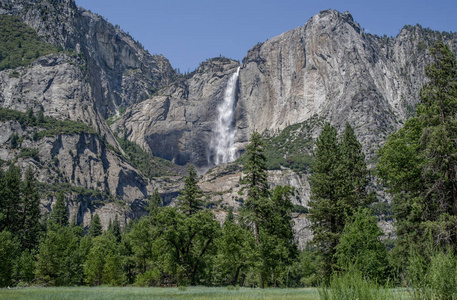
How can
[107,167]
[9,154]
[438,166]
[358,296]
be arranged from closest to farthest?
[358,296] → [438,166] → [9,154] → [107,167]

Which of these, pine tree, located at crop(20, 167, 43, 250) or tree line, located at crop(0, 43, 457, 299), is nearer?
tree line, located at crop(0, 43, 457, 299)

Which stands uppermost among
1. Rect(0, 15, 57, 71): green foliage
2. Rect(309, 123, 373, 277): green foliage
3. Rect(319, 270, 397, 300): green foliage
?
Rect(0, 15, 57, 71): green foliage

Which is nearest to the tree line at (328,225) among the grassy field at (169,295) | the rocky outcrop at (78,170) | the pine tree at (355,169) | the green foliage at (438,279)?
the green foliage at (438,279)

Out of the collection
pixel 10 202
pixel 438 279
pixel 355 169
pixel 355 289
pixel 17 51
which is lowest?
pixel 355 289

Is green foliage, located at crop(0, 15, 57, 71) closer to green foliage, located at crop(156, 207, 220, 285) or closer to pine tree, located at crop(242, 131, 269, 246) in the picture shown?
green foliage, located at crop(156, 207, 220, 285)

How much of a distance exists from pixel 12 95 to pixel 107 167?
53944 millimetres

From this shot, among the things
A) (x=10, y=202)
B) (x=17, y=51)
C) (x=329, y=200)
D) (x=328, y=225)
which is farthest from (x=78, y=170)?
(x=329, y=200)

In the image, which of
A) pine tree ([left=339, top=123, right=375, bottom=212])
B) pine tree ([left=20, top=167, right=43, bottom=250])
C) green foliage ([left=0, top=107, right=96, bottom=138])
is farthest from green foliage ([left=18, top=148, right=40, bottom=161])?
pine tree ([left=339, top=123, right=375, bottom=212])

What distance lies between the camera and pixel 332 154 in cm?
3722

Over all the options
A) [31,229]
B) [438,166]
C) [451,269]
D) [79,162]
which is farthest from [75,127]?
[451,269]

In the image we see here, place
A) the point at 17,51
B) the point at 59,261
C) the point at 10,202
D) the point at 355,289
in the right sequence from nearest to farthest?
the point at 355,289, the point at 59,261, the point at 10,202, the point at 17,51

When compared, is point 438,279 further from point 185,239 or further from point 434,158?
point 185,239

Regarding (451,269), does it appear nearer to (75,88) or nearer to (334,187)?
(334,187)

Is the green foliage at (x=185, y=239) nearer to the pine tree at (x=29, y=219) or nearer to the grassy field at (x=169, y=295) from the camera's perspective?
the grassy field at (x=169, y=295)
